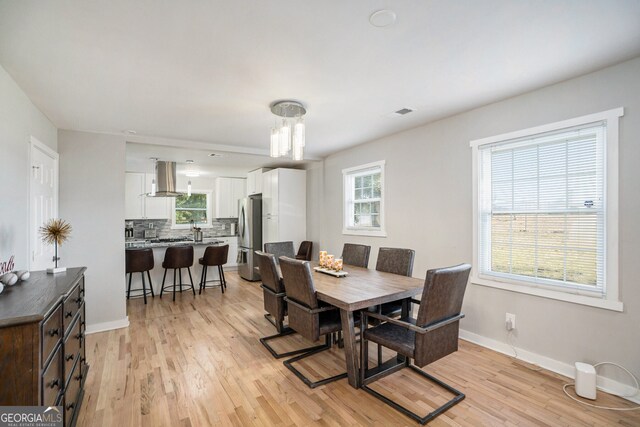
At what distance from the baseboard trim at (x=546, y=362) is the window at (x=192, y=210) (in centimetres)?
→ 646

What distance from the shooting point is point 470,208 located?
317 cm

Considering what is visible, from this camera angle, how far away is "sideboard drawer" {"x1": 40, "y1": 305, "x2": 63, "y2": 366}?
1.31 metres

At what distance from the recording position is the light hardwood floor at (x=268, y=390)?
77.5 inches

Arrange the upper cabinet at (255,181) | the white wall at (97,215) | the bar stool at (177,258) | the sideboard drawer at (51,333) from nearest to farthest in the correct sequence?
the sideboard drawer at (51,333)
the white wall at (97,215)
the bar stool at (177,258)
the upper cabinet at (255,181)

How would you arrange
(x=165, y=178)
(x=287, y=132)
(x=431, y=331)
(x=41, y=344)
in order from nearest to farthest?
1. (x=41, y=344)
2. (x=431, y=331)
3. (x=287, y=132)
4. (x=165, y=178)

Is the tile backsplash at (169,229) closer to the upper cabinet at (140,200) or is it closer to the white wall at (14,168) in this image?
the upper cabinet at (140,200)

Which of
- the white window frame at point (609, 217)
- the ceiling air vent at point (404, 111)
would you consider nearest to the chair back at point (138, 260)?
the ceiling air vent at point (404, 111)

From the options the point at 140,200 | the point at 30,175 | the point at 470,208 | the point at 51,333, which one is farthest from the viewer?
the point at 140,200

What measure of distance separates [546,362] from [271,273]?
2.58 m

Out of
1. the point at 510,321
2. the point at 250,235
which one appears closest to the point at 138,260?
the point at 250,235

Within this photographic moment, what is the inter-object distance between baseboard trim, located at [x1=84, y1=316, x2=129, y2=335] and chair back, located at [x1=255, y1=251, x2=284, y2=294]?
2144 millimetres

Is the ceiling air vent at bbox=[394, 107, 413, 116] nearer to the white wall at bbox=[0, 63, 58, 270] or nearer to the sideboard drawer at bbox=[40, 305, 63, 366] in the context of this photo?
the sideboard drawer at bbox=[40, 305, 63, 366]

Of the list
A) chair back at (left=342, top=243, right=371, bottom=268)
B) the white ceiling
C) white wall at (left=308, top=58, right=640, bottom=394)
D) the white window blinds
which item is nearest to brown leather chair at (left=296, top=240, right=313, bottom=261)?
white wall at (left=308, top=58, right=640, bottom=394)

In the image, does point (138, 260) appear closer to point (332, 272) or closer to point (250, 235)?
point (250, 235)
